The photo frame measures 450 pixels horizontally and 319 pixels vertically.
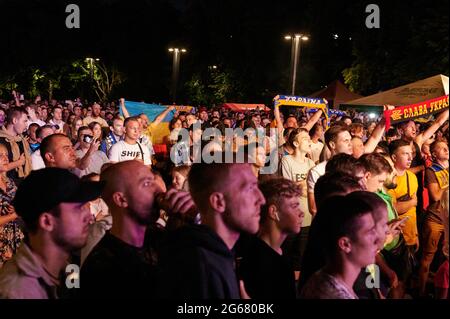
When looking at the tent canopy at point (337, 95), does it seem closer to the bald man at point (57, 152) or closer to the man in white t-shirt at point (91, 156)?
the man in white t-shirt at point (91, 156)

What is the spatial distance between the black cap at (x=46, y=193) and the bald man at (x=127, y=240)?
31 centimetres

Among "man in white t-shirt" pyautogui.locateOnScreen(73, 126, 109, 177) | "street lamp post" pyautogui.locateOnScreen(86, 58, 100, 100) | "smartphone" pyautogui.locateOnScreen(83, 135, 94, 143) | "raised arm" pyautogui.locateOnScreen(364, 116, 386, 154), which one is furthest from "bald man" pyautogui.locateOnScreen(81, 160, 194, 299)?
"street lamp post" pyautogui.locateOnScreen(86, 58, 100, 100)

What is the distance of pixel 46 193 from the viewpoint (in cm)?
289

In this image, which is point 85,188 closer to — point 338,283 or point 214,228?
point 214,228

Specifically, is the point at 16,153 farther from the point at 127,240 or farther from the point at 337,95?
the point at 337,95

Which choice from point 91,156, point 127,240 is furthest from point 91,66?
point 127,240

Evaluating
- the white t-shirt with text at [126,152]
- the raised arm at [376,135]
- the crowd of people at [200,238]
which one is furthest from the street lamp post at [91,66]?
the crowd of people at [200,238]

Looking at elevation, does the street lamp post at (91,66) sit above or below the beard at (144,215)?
above

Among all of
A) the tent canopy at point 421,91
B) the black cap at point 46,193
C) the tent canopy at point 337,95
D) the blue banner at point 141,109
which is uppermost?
the tent canopy at point 337,95

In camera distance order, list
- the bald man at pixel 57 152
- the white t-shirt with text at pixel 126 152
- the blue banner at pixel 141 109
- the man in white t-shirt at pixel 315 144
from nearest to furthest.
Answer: the bald man at pixel 57 152
the white t-shirt with text at pixel 126 152
the man in white t-shirt at pixel 315 144
the blue banner at pixel 141 109

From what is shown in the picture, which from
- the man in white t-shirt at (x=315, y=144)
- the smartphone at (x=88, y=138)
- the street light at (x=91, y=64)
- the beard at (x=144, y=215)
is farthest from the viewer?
the street light at (x=91, y=64)

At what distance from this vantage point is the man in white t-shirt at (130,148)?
7.54 metres

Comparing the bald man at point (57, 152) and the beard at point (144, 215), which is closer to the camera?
the beard at point (144, 215)

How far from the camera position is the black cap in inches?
114
